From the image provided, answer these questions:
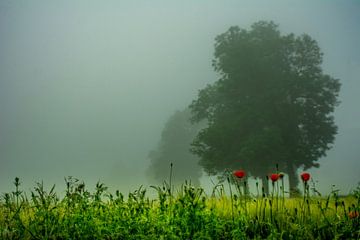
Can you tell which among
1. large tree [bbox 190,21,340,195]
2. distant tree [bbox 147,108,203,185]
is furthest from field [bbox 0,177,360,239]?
distant tree [bbox 147,108,203,185]

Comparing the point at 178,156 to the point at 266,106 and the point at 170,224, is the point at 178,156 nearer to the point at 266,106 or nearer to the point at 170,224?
the point at 266,106

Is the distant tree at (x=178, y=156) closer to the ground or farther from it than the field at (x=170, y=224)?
farther from it

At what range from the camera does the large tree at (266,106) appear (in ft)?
90.6

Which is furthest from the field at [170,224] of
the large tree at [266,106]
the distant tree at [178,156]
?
the distant tree at [178,156]

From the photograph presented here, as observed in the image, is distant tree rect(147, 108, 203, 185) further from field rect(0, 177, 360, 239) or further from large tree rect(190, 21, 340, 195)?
field rect(0, 177, 360, 239)

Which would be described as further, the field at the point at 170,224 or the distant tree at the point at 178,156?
the distant tree at the point at 178,156

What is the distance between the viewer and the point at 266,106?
29.2 metres

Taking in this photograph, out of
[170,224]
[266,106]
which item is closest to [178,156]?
[266,106]

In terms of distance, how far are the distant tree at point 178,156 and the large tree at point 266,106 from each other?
2353cm

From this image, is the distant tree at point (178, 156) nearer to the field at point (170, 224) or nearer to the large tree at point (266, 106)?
the large tree at point (266, 106)

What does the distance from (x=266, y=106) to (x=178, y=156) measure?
91.5ft

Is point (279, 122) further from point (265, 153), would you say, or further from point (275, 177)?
point (275, 177)

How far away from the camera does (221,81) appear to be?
3191cm

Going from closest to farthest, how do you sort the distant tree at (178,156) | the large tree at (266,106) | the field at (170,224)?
the field at (170,224) < the large tree at (266,106) < the distant tree at (178,156)
